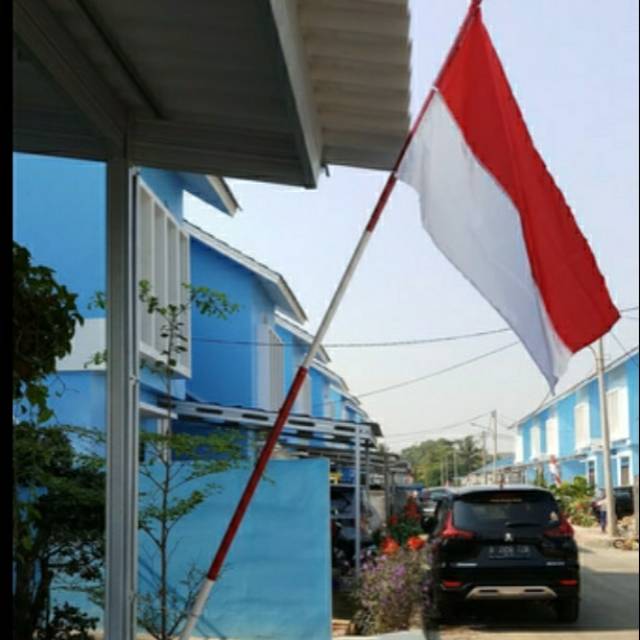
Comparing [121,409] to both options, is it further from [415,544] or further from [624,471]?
[624,471]

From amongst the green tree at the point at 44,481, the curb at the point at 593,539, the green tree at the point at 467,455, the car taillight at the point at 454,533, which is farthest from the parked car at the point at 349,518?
the green tree at the point at 467,455

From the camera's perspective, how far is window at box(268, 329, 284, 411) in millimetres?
17969

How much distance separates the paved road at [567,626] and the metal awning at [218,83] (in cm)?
773

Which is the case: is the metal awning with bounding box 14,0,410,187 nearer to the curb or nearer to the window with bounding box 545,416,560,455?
the curb

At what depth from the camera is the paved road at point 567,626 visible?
11875mm

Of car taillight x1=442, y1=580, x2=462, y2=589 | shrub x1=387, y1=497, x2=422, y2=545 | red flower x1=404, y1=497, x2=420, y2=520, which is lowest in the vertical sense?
car taillight x1=442, y1=580, x2=462, y2=589

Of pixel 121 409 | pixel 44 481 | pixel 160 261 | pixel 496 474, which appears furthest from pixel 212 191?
pixel 496 474

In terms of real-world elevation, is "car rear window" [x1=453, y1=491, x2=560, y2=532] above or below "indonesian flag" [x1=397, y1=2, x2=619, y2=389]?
below

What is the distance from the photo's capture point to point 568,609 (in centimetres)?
1270

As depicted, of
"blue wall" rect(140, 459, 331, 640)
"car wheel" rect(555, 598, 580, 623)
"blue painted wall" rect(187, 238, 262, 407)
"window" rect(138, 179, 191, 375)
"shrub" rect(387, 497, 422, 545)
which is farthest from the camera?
"shrub" rect(387, 497, 422, 545)

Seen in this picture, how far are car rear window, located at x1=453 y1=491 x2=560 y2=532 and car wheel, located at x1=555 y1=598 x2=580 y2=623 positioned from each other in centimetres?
90

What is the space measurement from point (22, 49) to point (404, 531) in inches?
596

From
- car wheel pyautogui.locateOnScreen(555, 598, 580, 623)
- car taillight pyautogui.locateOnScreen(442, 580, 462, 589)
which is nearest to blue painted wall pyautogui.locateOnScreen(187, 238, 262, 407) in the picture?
car taillight pyautogui.locateOnScreen(442, 580, 462, 589)

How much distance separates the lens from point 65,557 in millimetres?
4434
